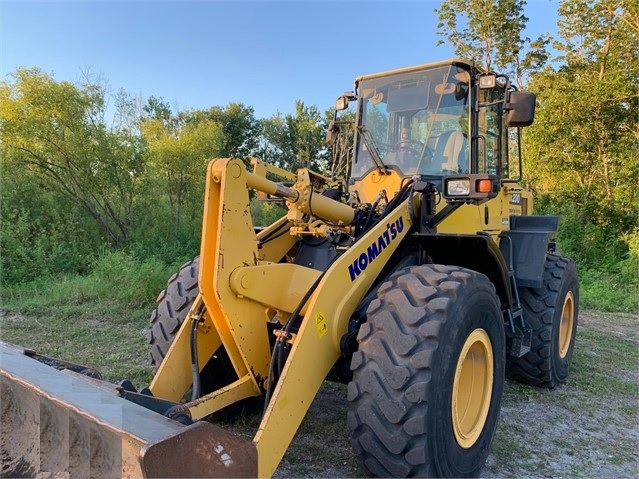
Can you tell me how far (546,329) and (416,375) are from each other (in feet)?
9.53

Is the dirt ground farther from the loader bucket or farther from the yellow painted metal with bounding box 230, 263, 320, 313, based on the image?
the loader bucket

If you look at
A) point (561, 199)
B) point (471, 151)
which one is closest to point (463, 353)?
point (471, 151)

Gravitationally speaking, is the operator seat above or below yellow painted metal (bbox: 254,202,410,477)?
above

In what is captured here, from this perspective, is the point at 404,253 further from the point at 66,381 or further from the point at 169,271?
the point at 169,271

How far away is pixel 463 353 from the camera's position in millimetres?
2898

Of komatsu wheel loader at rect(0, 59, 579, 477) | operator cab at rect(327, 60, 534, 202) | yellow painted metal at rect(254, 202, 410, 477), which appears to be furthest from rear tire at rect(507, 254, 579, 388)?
yellow painted metal at rect(254, 202, 410, 477)

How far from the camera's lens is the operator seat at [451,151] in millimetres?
4098

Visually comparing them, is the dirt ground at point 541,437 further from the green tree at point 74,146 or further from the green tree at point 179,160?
the green tree at point 179,160

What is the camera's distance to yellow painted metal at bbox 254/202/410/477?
239 centimetres

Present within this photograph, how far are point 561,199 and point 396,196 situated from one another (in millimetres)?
13942

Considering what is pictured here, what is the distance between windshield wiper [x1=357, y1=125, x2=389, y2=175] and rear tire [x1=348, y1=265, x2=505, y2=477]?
133cm

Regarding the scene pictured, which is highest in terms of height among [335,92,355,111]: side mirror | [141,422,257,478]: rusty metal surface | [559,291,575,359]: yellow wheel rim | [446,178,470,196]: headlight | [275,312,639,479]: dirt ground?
[335,92,355,111]: side mirror

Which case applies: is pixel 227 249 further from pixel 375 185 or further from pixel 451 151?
pixel 451 151

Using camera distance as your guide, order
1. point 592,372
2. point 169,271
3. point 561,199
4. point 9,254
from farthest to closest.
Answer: point 561,199 < point 9,254 < point 169,271 < point 592,372
